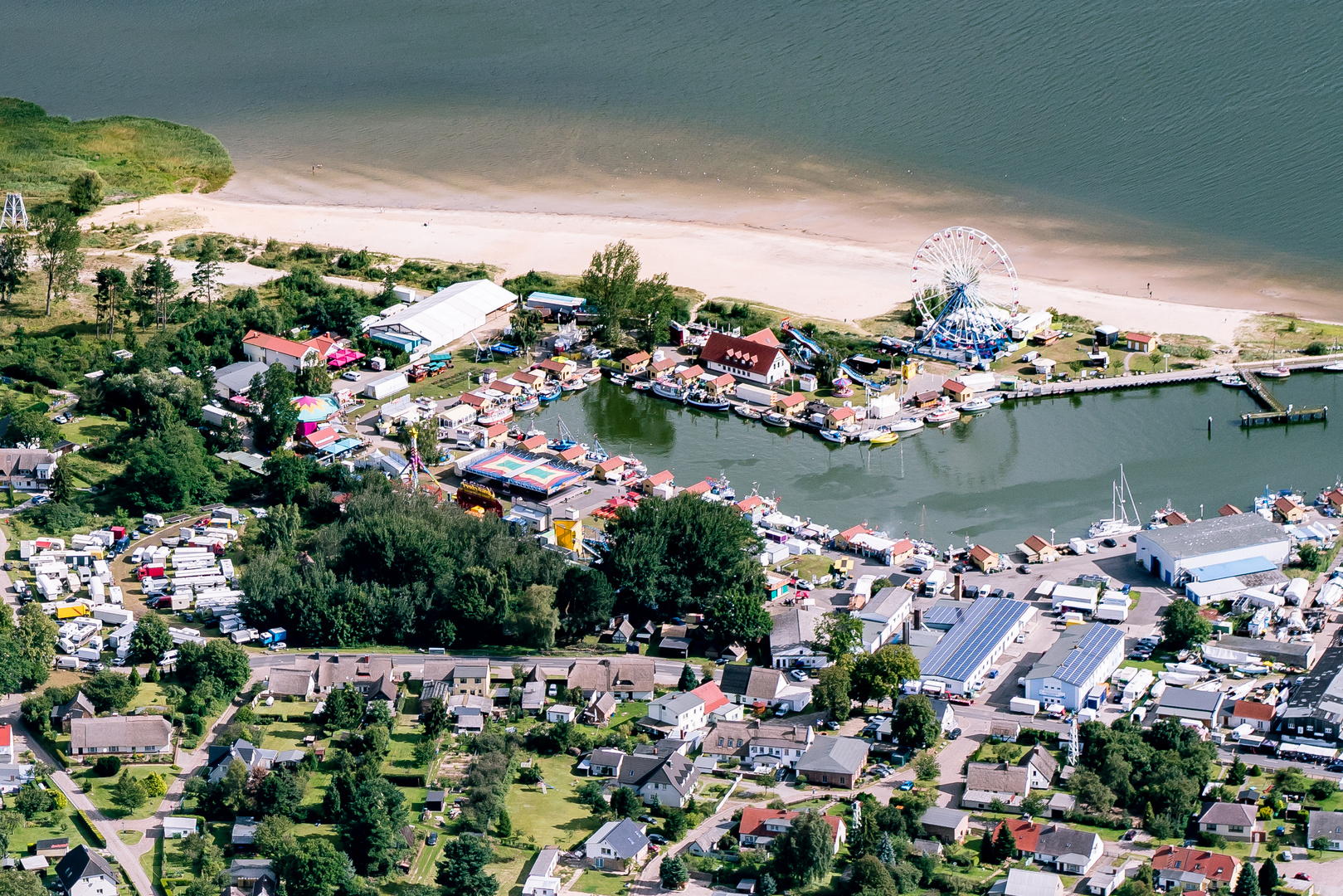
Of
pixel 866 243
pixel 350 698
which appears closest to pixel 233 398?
pixel 350 698

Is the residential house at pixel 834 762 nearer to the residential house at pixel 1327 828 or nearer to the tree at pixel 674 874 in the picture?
the tree at pixel 674 874

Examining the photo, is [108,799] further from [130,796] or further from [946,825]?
[946,825]

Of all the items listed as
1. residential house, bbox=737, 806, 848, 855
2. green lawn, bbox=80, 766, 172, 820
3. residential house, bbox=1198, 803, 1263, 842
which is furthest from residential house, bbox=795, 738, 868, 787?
green lawn, bbox=80, 766, 172, 820

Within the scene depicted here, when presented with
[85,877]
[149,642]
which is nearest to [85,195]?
[149,642]

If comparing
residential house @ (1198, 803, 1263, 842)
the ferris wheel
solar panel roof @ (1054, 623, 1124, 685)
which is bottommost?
residential house @ (1198, 803, 1263, 842)

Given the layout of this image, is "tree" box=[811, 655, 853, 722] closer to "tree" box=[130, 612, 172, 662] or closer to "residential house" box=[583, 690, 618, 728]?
"residential house" box=[583, 690, 618, 728]

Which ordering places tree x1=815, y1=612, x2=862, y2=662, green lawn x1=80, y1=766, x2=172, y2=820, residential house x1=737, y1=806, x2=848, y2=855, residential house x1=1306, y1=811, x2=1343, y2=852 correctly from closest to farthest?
residential house x1=1306, y1=811, x2=1343, y2=852, residential house x1=737, y1=806, x2=848, y2=855, green lawn x1=80, y1=766, x2=172, y2=820, tree x1=815, y1=612, x2=862, y2=662
